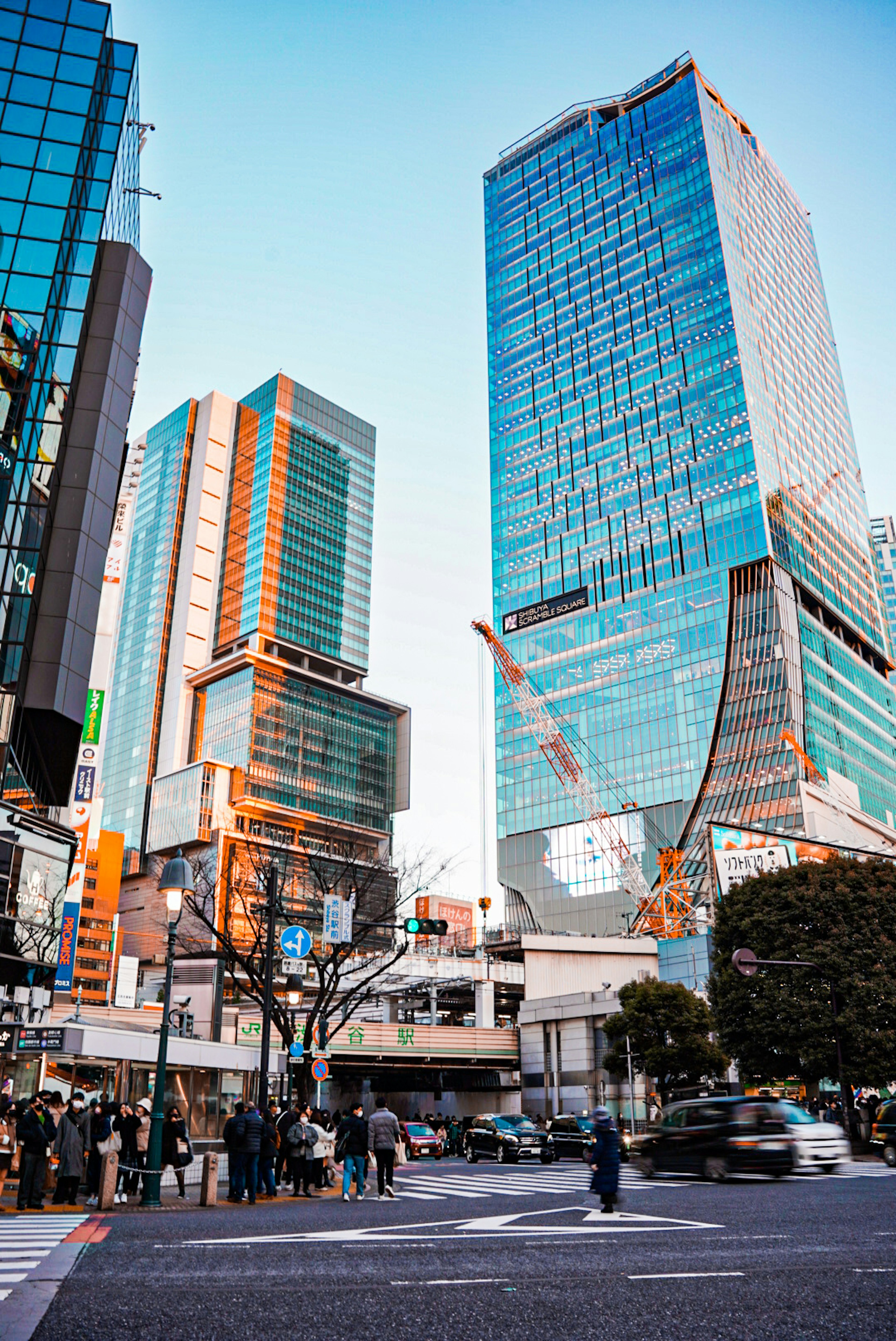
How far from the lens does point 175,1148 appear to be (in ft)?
69.4

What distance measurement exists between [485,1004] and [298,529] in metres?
103

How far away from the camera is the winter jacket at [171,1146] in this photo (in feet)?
69.1

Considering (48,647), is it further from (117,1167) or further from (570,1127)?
(570,1127)

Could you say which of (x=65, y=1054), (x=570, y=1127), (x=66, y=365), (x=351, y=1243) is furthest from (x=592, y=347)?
(x=351, y=1243)

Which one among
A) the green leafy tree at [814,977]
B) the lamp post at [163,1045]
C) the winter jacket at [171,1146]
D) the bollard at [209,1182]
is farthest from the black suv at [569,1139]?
the bollard at [209,1182]

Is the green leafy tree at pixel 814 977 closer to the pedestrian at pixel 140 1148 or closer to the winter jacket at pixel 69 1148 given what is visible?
the pedestrian at pixel 140 1148

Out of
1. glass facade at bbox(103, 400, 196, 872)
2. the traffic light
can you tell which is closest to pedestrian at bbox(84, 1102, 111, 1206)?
the traffic light

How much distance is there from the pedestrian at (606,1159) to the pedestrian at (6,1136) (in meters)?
12.2

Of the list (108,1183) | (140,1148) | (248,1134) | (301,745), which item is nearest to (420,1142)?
(140,1148)

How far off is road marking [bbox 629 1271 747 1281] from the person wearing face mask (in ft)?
43.2

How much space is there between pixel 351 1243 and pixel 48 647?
97.0 feet

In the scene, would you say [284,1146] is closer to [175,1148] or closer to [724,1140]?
[175,1148]

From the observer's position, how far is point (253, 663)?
14862 centimetres

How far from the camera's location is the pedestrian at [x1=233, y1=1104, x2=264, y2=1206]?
18.6m
